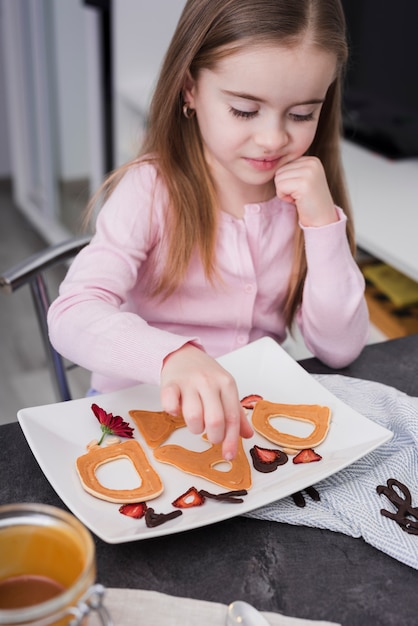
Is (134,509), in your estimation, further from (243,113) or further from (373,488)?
(243,113)

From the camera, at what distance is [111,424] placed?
800 mm

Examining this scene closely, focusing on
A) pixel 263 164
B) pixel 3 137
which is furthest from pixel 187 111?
pixel 3 137

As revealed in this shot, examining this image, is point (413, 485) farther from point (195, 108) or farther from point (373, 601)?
point (195, 108)

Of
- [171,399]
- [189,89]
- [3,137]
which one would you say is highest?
[189,89]

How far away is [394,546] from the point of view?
0.67 metres

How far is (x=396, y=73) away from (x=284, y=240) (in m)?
1.04

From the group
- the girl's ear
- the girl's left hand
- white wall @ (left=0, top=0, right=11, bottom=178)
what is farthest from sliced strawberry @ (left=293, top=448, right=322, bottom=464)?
white wall @ (left=0, top=0, right=11, bottom=178)

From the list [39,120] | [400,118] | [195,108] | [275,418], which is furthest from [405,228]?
[39,120]

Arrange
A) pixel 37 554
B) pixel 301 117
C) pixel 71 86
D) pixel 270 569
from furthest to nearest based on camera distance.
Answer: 1. pixel 71 86
2. pixel 301 117
3. pixel 270 569
4. pixel 37 554

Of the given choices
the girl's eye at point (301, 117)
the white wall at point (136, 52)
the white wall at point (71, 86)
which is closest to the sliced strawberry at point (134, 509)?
the girl's eye at point (301, 117)

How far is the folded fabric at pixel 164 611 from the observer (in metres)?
0.59

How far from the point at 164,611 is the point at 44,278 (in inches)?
29.5

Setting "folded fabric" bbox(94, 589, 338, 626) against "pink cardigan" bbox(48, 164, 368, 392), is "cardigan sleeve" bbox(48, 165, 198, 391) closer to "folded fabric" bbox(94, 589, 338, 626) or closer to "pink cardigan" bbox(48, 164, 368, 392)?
"pink cardigan" bbox(48, 164, 368, 392)

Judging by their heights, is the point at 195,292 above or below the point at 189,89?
below
